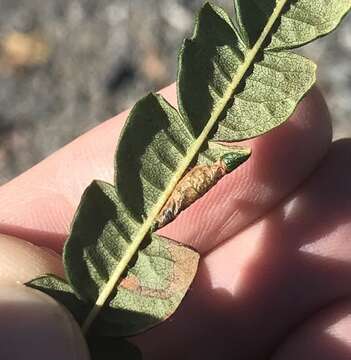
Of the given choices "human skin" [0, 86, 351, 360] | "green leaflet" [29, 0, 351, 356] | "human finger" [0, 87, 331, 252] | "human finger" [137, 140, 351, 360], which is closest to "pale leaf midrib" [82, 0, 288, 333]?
"green leaflet" [29, 0, 351, 356]

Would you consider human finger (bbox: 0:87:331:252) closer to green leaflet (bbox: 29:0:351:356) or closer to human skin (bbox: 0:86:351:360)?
human skin (bbox: 0:86:351:360)

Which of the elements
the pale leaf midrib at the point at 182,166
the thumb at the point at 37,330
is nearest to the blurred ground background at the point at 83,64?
the thumb at the point at 37,330

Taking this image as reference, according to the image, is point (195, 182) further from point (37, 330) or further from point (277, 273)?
point (277, 273)

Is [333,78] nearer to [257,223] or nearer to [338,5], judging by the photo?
[257,223]

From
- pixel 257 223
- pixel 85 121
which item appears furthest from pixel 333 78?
pixel 257 223

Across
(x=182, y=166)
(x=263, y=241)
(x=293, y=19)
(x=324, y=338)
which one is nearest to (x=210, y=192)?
(x=263, y=241)

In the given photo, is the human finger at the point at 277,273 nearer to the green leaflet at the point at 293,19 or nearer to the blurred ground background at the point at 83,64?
the green leaflet at the point at 293,19
